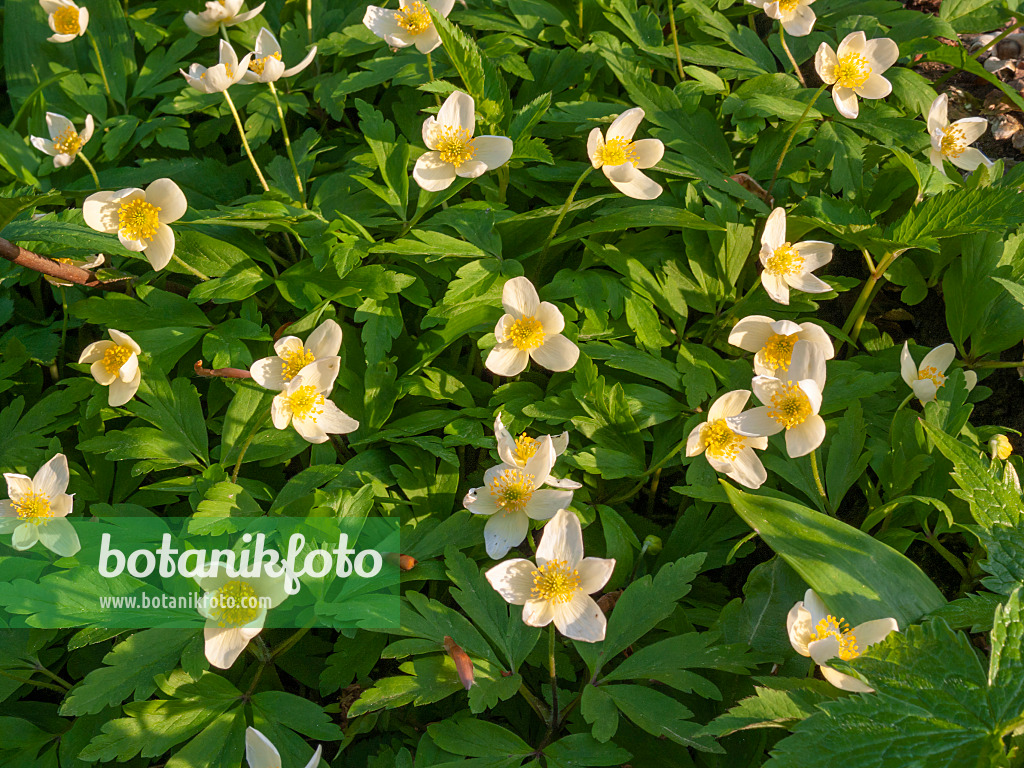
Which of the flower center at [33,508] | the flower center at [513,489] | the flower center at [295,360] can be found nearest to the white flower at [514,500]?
the flower center at [513,489]

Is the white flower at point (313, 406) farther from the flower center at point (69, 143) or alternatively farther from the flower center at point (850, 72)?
the flower center at point (850, 72)

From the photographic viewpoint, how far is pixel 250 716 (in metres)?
2.25

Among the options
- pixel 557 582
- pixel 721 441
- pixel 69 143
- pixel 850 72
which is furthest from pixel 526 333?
pixel 69 143

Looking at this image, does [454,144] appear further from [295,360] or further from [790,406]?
[790,406]

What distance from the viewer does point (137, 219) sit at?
2.53 metres

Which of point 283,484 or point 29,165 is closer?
point 283,484

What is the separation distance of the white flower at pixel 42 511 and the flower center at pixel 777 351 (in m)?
2.23

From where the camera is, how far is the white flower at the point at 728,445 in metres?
2.41

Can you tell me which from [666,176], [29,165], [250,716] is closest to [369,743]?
[250,716]

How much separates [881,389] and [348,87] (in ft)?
7.58

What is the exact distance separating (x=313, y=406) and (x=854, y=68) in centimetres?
230

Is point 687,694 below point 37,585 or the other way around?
below

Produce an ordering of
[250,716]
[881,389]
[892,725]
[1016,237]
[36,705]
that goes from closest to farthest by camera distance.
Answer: [892,725] → [250,716] → [36,705] → [881,389] → [1016,237]

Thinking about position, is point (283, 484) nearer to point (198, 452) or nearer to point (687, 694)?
point (198, 452)
